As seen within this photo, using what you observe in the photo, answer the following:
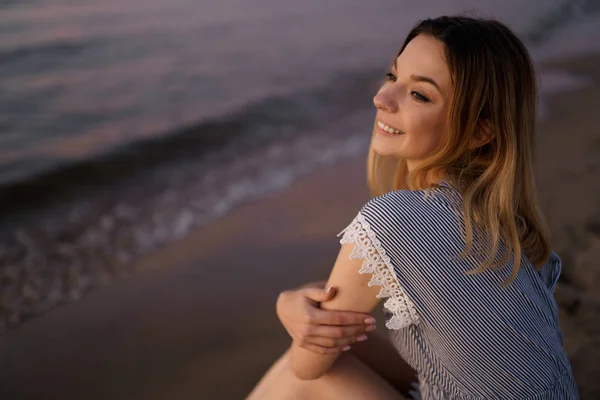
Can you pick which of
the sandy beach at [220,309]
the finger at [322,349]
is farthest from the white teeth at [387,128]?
the sandy beach at [220,309]

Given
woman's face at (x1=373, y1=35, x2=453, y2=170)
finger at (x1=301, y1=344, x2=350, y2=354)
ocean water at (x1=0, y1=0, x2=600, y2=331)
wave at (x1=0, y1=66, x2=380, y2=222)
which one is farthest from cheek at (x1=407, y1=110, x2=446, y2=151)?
wave at (x1=0, y1=66, x2=380, y2=222)

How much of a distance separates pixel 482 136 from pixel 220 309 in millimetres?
1909

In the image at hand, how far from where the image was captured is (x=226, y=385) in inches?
111

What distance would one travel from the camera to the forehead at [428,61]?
1.83 meters

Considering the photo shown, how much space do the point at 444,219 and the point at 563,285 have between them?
67.7 inches

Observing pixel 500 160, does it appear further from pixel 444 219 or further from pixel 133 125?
pixel 133 125

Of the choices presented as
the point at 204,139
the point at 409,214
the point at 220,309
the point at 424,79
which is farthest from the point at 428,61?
the point at 204,139

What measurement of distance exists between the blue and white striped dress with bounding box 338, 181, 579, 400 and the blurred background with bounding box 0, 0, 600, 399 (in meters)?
0.91

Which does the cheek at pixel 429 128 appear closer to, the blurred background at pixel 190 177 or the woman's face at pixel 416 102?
the woman's face at pixel 416 102

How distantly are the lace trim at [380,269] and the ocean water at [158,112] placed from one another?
1.94 metres

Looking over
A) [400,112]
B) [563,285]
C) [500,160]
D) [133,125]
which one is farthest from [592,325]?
[133,125]

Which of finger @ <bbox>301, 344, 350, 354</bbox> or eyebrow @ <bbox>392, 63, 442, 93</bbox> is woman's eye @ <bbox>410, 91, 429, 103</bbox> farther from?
finger @ <bbox>301, 344, 350, 354</bbox>

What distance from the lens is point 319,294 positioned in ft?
5.94

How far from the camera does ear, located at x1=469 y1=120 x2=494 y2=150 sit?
6.05 feet
